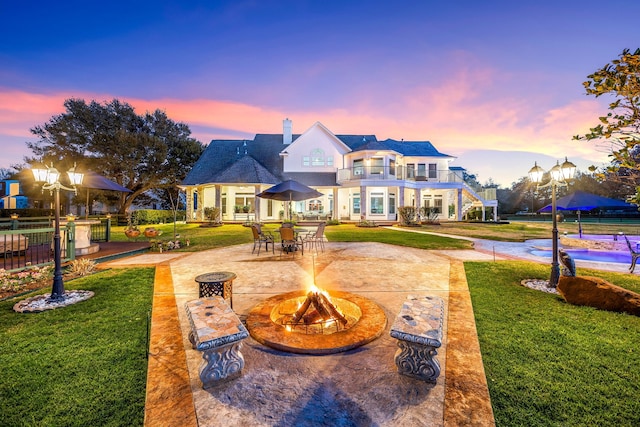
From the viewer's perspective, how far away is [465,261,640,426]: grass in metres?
A: 2.33

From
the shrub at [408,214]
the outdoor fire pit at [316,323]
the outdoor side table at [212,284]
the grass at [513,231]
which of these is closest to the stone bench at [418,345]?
the outdoor fire pit at [316,323]

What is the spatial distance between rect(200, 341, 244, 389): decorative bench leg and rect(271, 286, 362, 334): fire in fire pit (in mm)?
1112

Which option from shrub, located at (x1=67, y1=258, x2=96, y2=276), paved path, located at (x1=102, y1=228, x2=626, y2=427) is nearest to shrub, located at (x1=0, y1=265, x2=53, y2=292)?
shrub, located at (x1=67, y1=258, x2=96, y2=276)

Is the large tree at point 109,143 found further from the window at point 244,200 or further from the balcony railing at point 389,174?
the balcony railing at point 389,174

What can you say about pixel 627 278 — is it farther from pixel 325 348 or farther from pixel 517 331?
pixel 325 348

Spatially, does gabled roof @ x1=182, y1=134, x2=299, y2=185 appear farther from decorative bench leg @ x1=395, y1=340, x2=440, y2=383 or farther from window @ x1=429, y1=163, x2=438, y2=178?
decorative bench leg @ x1=395, y1=340, x2=440, y2=383

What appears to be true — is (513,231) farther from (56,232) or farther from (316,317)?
(56,232)

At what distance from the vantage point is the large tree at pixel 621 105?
9.61ft

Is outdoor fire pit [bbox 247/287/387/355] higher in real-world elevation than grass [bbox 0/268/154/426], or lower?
higher

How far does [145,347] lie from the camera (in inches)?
137

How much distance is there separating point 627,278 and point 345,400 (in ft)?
28.6

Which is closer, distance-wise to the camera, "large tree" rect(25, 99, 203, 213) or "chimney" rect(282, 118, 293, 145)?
"large tree" rect(25, 99, 203, 213)

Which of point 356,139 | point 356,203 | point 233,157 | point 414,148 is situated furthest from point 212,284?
point 414,148

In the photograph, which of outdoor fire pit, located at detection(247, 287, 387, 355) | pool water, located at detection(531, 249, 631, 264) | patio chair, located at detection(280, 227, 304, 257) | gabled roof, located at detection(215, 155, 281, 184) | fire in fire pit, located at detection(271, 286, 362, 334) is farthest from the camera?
gabled roof, located at detection(215, 155, 281, 184)
